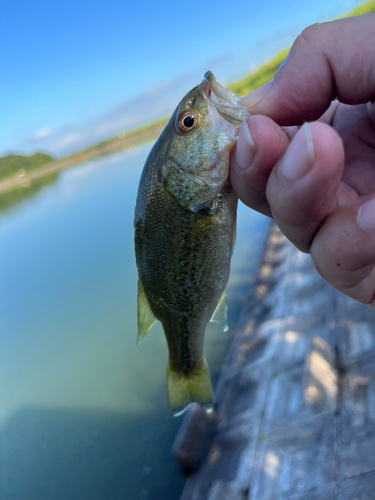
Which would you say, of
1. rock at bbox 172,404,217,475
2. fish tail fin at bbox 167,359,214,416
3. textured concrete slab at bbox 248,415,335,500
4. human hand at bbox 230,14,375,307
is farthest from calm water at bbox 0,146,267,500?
human hand at bbox 230,14,375,307

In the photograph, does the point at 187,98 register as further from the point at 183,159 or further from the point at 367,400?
the point at 367,400

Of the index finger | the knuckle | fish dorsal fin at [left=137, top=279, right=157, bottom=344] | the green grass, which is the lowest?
fish dorsal fin at [left=137, top=279, right=157, bottom=344]

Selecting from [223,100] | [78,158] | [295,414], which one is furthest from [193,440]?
[78,158]

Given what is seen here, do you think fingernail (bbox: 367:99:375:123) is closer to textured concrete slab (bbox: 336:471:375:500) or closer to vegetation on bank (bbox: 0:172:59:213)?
textured concrete slab (bbox: 336:471:375:500)

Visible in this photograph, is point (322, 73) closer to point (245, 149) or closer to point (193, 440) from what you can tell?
point (245, 149)

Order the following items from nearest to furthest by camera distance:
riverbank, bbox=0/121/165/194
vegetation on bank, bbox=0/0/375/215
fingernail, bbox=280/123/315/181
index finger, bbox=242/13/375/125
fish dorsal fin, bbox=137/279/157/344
Result: fingernail, bbox=280/123/315/181
index finger, bbox=242/13/375/125
fish dorsal fin, bbox=137/279/157/344
vegetation on bank, bbox=0/0/375/215
riverbank, bbox=0/121/165/194

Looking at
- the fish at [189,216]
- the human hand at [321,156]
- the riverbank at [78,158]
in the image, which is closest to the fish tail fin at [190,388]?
the fish at [189,216]

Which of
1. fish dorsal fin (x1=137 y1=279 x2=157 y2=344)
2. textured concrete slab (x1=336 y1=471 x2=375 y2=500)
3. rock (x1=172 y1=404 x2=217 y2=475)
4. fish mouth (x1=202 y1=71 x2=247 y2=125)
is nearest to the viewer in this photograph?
fish mouth (x1=202 y1=71 x2=247 y2=125)

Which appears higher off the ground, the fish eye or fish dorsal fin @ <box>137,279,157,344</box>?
the fish eye
